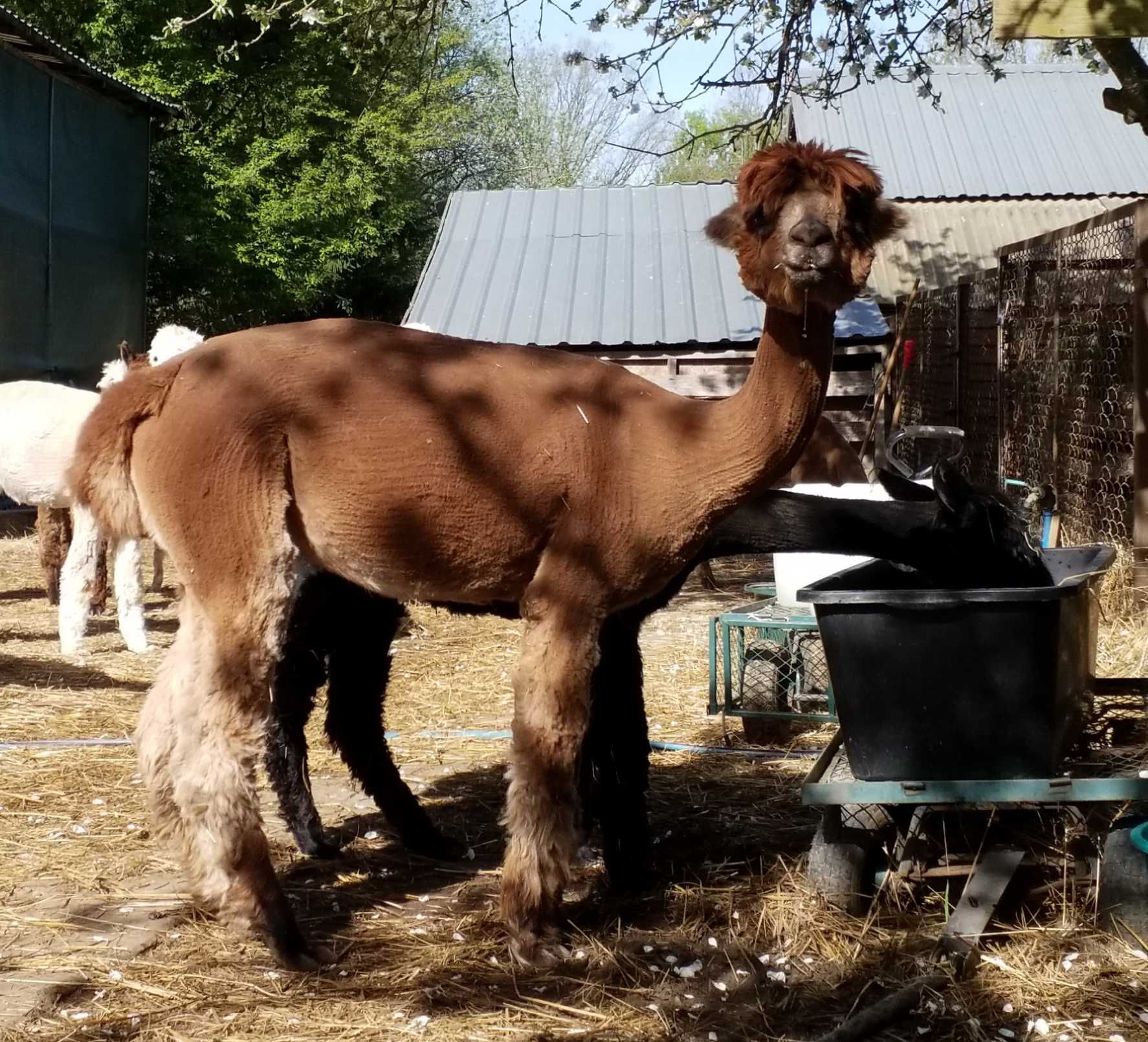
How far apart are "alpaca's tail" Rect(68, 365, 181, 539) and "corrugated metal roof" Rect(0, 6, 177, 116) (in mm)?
11335

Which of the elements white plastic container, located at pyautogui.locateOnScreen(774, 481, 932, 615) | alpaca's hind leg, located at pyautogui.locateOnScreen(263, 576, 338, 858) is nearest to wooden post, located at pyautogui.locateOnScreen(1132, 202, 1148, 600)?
white plastic container, located at pyautogui.locateOnScreen(774, 481, 932, 615)

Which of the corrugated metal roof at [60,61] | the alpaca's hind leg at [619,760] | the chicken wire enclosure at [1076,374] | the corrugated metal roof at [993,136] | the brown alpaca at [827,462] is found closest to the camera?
the alpaca's hind leg at [619,760]

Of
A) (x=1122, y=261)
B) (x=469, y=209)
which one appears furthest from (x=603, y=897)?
(x=469, y=209)

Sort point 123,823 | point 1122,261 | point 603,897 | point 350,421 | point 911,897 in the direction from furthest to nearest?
point 1122,261
point 123,823
point 603,897
point 911,897
point 350,421

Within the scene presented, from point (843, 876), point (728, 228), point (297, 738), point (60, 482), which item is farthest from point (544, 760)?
point (60, 482)

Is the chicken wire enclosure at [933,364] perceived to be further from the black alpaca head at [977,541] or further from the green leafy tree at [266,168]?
the green leafy tree at [266,168]

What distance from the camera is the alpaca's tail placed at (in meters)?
3.55

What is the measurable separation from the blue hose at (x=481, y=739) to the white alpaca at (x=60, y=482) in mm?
2174

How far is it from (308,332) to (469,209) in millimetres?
12306

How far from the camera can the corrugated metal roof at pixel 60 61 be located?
44.8 ft

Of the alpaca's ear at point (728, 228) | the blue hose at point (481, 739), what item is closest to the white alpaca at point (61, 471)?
the blue hose at point (481, 739)

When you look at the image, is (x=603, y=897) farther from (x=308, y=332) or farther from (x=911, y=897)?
(x=308, y=332)

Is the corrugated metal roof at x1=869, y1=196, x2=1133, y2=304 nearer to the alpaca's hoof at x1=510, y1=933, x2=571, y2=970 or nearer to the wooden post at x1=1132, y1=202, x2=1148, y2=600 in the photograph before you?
the wooden post at x1=1132, y1=202, x2=1148, y2=600

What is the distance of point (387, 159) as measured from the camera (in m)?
23.8
